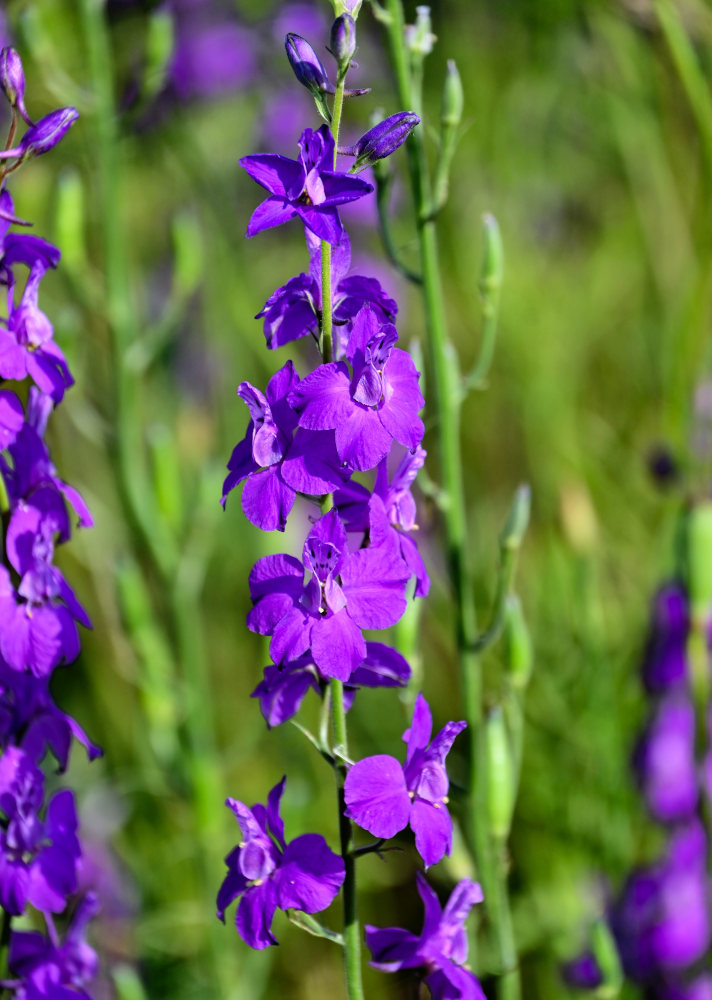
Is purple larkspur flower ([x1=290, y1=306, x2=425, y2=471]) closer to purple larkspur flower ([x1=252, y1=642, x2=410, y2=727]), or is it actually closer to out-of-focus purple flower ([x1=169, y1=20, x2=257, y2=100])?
purple larkspur flower ([x1=252, y1=642, x2=410, y2=727])

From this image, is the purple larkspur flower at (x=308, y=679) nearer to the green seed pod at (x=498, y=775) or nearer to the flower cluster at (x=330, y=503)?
the flower cluster at (x=330, y=503)

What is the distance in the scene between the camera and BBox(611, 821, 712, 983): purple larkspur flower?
125 centimetres

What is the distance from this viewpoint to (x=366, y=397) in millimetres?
569

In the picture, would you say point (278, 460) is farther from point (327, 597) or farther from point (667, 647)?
point (667, 647)

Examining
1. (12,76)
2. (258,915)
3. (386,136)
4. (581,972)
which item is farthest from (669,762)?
(12,76)

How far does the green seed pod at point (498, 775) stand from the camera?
0.83 meters

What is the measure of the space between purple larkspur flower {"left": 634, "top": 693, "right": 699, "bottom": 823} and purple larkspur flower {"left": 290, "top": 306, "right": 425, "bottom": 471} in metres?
0.87

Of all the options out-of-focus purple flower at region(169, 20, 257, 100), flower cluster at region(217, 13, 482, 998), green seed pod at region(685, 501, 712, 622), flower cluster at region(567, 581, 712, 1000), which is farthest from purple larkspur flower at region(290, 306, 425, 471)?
out-of-focus purple flower at region(169, 20, 257, 100)

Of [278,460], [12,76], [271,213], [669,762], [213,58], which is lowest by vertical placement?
[669,762]

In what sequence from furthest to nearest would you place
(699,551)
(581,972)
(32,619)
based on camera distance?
(581,972) → (699,551) → (32,619)

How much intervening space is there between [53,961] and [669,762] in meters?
0.89

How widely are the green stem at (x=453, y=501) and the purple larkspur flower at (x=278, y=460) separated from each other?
341 millimetres

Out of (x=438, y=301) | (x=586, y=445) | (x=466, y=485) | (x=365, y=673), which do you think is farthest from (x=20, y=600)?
(x=466, y=485)

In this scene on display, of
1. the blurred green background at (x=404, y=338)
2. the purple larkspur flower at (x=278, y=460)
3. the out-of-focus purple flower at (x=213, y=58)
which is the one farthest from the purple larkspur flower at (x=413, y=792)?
the out-of-focus purple flower at (x=213, y=58)
